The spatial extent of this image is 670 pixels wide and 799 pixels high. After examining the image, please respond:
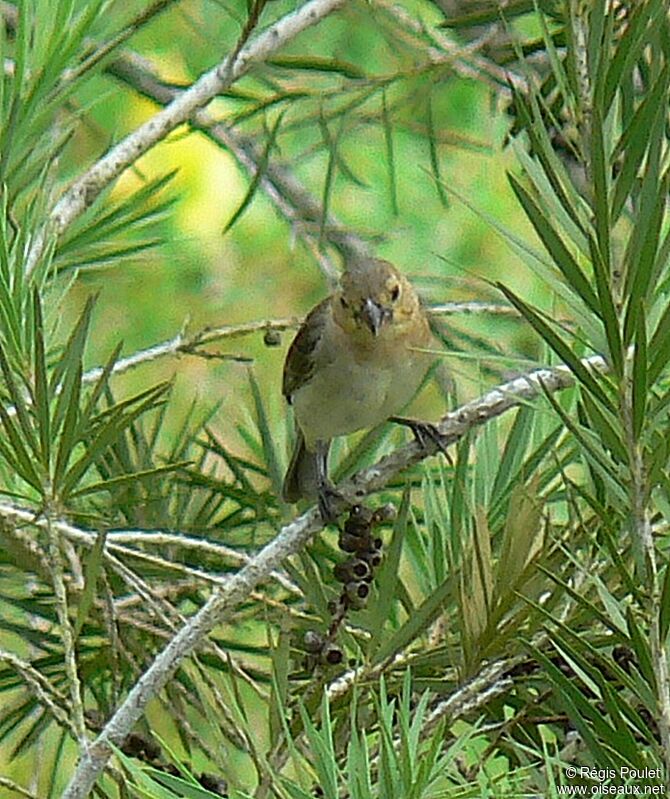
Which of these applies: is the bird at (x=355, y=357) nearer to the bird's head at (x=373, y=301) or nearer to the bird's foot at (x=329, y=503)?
the bird's head at (x=373, y=301)

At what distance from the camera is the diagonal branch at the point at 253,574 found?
1.63 feet

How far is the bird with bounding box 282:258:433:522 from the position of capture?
1.38 meters

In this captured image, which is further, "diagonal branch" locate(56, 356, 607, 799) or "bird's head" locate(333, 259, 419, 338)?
"bird's head" locate(333, 259, 419, 338)

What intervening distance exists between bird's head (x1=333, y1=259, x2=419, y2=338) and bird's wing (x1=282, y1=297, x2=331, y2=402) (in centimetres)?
1

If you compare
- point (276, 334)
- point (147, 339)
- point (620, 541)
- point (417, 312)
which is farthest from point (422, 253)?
point (620, 541)

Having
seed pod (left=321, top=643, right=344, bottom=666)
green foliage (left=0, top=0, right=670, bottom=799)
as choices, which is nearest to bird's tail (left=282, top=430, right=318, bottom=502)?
green foliage (left=0, top=0, right=670, bottom=799)

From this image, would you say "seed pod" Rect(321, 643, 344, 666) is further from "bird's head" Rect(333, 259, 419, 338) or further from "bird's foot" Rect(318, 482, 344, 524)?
"bird's head" Rect(333, 259, 419, 338)

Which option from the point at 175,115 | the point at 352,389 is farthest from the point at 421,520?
the point at 352,389

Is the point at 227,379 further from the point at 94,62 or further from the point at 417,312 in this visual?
the point at 94,62

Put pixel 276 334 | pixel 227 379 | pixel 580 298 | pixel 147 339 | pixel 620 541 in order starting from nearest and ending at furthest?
pixel 580 298 → pixel 620 541 → pixel 276 334 → pixel 147 339 → pixel 227 379

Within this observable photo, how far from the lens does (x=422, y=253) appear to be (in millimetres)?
2205

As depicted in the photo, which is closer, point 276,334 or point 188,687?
point 188,687

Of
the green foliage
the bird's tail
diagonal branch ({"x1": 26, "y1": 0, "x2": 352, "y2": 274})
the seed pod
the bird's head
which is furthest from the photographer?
the bird's head

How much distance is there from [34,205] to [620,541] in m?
0.27
